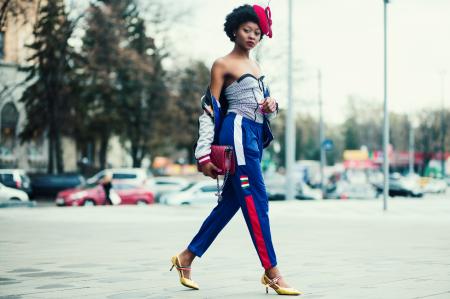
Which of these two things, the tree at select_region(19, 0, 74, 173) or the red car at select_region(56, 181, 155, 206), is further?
the tree at select_region(19, 0, 74, 173)

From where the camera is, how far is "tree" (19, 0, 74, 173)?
43.7m

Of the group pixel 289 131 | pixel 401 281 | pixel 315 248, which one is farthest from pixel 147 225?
pixel 289 131

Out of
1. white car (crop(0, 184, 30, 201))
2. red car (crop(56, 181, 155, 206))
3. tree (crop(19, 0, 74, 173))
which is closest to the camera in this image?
white car (crop(0, 184, 30, 201))

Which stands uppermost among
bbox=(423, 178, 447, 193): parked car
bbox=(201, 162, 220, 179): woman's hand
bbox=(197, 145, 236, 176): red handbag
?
bbox=(197, 145, 236, 176): red handbag

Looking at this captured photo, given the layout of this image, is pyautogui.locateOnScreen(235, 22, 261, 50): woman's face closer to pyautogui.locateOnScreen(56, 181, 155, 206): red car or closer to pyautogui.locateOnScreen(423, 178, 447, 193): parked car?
pyautogui.locateOnScreen(56, 181, 155, 206): red car

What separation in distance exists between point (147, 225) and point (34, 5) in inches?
1129

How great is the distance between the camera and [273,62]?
5197cm

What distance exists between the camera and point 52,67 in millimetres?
45312

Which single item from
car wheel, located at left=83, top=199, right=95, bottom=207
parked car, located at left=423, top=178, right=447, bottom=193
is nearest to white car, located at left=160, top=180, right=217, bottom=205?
car wheel, located at left=83, top=199, right=95, bottom=207

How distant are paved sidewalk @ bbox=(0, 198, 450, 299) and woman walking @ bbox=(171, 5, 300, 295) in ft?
1.07

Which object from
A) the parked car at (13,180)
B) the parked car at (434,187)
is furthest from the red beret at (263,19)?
the parked car at (434,187)

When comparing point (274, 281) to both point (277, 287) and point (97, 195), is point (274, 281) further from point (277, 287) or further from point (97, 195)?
point (97, 195)

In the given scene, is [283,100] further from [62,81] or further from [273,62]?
[62,81]

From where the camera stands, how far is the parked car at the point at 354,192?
1967 inches
